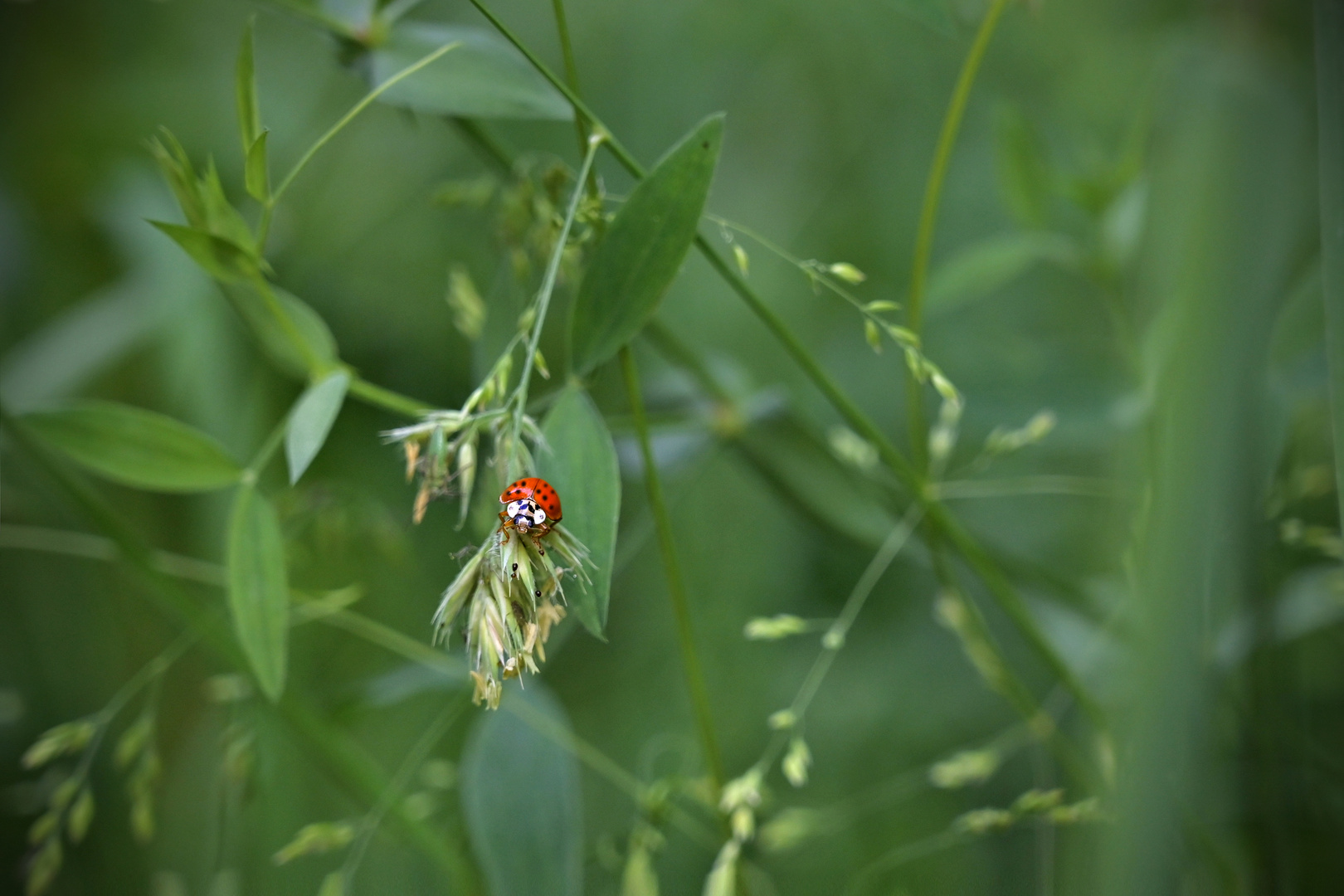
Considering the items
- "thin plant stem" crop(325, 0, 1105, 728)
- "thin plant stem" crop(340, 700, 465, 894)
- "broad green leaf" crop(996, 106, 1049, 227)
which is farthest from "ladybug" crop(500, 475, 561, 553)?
"broad green leaf" crop(996, 106, 1049, 227)

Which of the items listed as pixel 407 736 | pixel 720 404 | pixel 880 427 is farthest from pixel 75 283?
pixel 880 427

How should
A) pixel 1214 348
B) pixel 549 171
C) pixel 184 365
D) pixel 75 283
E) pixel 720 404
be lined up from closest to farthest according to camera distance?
pixel 1214 348 < pixel 549 171 < pixel 720 404 < pixel 184 365 < pixel 75 283

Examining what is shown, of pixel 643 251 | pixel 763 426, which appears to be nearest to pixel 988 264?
pixel 763 426

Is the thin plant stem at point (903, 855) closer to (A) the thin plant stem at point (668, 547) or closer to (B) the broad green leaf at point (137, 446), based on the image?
(A) the thin plant stem at point (668, 547)

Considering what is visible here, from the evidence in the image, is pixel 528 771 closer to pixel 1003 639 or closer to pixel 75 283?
pixel 1003 639

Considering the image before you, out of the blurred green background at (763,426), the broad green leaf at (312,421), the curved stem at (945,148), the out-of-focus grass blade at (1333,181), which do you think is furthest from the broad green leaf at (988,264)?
the broad green leaf at (312,421)

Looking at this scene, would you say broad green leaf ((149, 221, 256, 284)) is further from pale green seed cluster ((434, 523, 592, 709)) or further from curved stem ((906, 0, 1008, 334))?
curved stem ((906, 0, 1008, 334))
